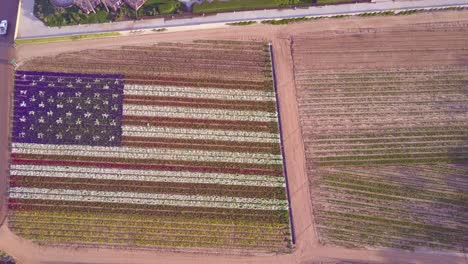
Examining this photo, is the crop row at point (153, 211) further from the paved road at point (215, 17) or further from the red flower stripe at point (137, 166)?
the paved road at point (215, 17)

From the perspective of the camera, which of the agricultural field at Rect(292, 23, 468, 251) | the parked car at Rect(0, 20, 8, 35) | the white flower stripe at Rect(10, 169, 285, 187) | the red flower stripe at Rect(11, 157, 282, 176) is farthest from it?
the parked car at Rect(0, 20, 8, 35)

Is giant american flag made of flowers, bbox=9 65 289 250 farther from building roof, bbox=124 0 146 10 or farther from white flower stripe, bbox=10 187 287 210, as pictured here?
building roof, bbox=124 0 146 10

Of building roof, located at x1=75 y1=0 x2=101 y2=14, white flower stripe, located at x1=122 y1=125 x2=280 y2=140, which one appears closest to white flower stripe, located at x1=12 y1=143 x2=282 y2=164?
white flower stripe, located at x1=122 y1=125 x2=280 y2=140

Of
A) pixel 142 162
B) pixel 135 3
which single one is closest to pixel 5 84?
pixel 135 3

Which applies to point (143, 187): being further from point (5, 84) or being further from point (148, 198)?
point (5, 84)

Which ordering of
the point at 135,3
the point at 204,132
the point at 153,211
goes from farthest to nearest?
the point at 135,3 < the point at 204,132 < the point at 153,211
